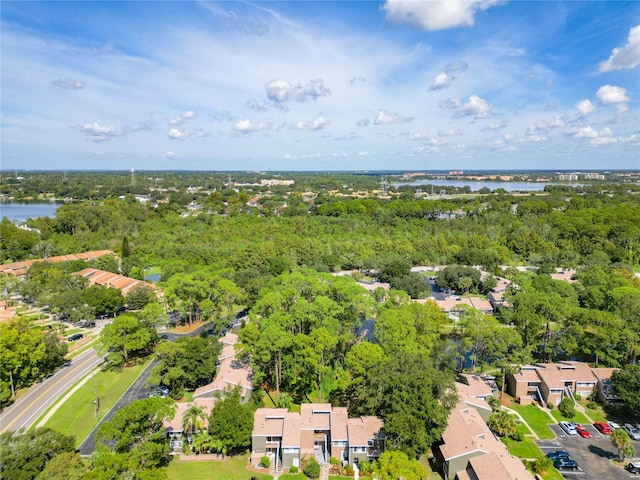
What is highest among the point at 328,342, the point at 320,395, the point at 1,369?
the point at 328,342

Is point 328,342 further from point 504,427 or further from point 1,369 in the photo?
point 1,369

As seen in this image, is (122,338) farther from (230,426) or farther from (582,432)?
(582,432)

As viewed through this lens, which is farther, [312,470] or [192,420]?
[192,420]

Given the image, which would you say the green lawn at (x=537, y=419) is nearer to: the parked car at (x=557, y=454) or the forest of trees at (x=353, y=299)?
the parked car at (x=557, y=454)

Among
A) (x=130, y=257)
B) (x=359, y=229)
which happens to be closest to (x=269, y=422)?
(x=130, y=257)

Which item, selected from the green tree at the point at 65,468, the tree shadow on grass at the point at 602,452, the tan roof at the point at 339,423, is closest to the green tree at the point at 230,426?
the tan roof at the point at 339,423

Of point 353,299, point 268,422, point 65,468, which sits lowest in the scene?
point 268,422

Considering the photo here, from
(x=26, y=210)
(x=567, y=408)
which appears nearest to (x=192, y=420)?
(x=567, y=408)

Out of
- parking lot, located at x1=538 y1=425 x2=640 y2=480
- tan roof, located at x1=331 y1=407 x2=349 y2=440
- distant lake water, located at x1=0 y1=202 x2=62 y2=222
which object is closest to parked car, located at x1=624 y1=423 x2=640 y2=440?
parking lot, located at x1=538 y1=425 x2=640 y2=480
